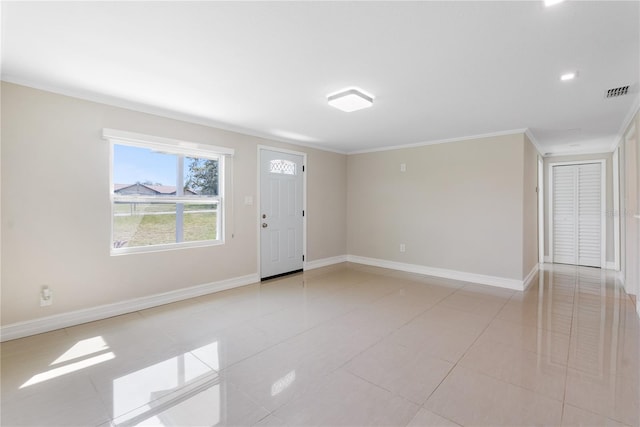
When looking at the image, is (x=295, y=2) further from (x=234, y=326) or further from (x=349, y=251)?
(x=349, y=251)

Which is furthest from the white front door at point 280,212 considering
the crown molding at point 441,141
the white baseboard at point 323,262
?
the crown molding at point 441,141

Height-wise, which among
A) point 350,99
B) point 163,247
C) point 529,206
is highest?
point 350,99

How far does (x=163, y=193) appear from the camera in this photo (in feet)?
12.1

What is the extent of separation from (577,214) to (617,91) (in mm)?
3977

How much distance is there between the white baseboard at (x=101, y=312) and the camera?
8.87ft

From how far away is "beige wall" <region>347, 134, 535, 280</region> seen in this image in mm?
4352

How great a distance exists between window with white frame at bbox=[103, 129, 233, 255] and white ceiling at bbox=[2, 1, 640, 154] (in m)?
0.45

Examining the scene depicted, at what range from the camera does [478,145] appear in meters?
4.61

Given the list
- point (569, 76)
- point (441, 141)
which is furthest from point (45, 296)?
point (441, 141)

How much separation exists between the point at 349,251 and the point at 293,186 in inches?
78.9

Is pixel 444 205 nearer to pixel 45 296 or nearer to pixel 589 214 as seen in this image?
pixel 589 214

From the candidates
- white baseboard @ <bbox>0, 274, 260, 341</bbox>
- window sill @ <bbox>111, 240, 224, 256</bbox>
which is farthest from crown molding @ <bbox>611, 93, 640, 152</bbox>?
white baseboard @ <bbox>0, 274, 260, 341</bbox>

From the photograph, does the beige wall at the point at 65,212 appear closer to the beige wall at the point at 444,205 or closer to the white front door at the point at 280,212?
the white front door at the point at 280,212

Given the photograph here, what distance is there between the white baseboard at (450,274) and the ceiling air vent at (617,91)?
2504 mm
